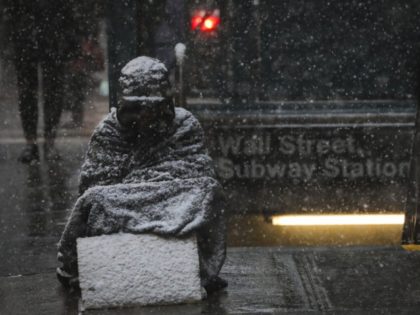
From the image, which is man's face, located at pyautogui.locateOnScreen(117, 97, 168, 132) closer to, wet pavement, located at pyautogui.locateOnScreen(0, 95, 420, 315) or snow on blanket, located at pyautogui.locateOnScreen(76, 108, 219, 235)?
snow on blanket, located at pyautogui.locateOnScreen(76, 108, 219, 235)

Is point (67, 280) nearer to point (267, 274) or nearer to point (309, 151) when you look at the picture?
point (267, 274)

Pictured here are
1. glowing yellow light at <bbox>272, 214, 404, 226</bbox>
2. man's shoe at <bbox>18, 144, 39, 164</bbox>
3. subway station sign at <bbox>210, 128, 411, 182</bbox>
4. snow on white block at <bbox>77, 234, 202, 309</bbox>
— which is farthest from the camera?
man's shoe at <bbox>18, 144, 39, 164</bbox>

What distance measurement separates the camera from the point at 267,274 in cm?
538

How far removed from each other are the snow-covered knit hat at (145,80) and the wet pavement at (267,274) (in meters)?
1.26

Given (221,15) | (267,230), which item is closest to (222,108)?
(221,15)

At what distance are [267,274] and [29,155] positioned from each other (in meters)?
5.92

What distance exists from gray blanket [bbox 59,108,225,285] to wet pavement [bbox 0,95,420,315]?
0.33 meters

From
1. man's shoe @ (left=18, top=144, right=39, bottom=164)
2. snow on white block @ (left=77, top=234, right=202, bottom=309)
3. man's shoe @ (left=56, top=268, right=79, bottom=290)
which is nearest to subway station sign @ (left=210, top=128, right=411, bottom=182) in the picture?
man's shoe @ (left=56, top=268, right=79, bottom=290)

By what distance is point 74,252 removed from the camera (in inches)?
196

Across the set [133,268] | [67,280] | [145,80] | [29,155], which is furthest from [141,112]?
[29,155]

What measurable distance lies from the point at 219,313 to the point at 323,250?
5.21 feet

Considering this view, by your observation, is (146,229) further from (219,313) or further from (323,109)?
(323,109)

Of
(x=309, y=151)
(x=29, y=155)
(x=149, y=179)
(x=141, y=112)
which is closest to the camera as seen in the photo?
(x=141, y=112)

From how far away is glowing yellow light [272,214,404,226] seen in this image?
7453 millimetres
